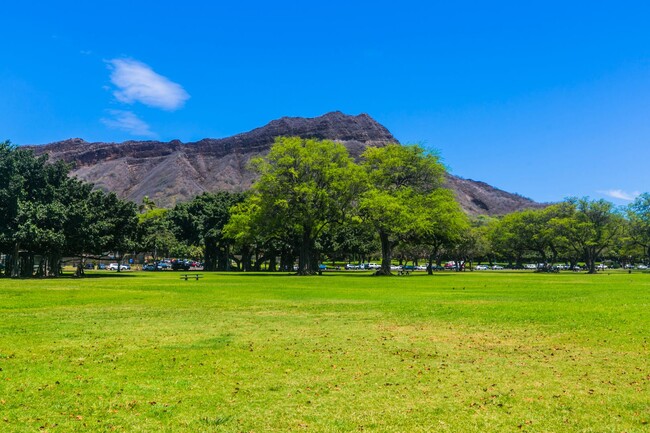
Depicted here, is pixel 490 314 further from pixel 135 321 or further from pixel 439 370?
pixel 135 321

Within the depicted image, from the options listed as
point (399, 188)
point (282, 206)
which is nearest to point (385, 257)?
point (399, 188)

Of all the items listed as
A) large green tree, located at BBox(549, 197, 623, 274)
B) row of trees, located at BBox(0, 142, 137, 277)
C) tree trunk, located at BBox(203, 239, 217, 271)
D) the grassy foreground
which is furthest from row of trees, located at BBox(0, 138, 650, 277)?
the grassy foreground

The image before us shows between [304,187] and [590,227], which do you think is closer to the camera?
[304,187]

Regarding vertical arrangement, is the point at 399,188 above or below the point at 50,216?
above

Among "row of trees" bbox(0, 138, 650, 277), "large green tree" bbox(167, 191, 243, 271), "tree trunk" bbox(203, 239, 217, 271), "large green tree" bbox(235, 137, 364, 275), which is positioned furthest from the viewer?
"tree trunk" bbox(203, 239, 217, 271)

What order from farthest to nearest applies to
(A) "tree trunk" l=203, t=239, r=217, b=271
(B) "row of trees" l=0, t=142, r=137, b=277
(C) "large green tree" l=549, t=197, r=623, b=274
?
(C) "large green tree" l=549, t=197, r=623, b=274, (A) "tree trunk" l=203, t=239, r=217, b=271, (B) "row of trees" l=0, t=142, r=137, b=277

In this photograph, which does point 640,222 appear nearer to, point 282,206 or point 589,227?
point 589,227

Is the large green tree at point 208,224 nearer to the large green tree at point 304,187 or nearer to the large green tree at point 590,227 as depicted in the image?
the large green tree at point 304,187

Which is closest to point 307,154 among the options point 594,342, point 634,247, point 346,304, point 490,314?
point 346,304

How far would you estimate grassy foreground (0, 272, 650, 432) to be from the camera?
22.4 ft

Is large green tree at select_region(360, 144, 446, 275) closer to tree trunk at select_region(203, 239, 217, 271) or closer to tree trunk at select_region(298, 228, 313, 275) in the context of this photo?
tree trunk at select_region(298, 228, 313, 275)

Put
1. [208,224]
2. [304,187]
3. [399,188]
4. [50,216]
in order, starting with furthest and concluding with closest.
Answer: [208,224] < [399,188] < [304,187] < [50,216]

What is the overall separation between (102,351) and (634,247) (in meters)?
115

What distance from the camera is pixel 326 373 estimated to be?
30.7 feet
